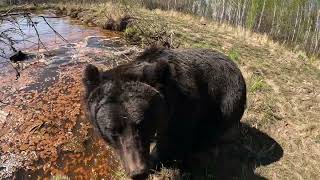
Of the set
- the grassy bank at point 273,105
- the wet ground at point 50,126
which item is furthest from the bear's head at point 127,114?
the grassy bank at point 273,105

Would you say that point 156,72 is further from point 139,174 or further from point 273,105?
point 273,105

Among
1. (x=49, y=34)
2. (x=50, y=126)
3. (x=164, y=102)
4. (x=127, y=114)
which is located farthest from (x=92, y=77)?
(x=49, y=34)

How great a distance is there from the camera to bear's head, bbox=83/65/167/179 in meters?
3.73

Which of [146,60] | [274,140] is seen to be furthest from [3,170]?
[274,140]

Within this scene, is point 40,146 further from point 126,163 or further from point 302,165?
point 302,165

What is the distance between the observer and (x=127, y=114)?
375 centimetres

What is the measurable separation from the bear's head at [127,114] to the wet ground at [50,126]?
924mm

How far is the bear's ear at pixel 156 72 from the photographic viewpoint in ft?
13.4

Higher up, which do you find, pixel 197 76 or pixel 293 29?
pixel 197 76

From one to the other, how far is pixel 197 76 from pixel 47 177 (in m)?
2.47

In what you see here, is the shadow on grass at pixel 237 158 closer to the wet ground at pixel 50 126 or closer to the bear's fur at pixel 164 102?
the bear's fur at pixel 164 102

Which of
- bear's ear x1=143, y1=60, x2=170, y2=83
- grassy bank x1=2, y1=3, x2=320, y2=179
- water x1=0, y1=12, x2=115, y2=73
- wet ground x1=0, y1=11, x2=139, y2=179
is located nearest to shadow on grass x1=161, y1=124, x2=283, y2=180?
grassy bank x1=2, y1=3, x2=320, y2=179

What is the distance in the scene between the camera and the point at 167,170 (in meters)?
5.02

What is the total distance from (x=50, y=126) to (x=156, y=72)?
3232 mm
